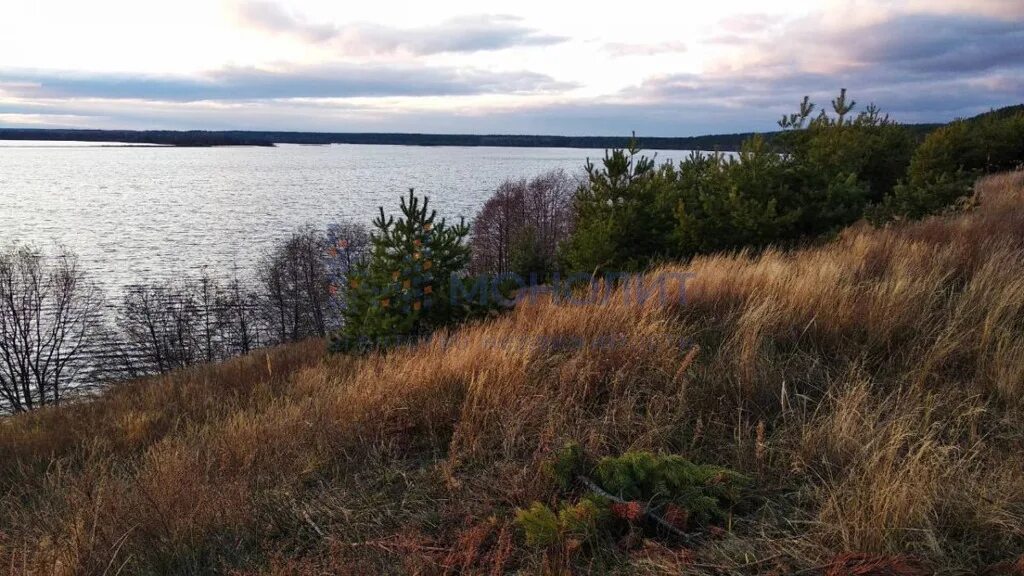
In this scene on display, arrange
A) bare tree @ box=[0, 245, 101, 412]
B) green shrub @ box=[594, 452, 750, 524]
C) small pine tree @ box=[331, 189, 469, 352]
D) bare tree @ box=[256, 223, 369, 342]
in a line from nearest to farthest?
green shrub @ box=[594, 452, 750, 524]
small pine tree @ box=[331, 189, 469, 352]
bare tree @ box=[0, 245, 101, 412]
bare tree @ box=[256, 223, 369, 342]

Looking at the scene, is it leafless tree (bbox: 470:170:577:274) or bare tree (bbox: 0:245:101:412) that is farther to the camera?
leafless tree (bbox: 470:170:577:274)

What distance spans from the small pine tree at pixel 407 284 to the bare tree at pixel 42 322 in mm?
30986

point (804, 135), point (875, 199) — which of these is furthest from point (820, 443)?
point (875, 199)

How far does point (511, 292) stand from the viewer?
8047 mm

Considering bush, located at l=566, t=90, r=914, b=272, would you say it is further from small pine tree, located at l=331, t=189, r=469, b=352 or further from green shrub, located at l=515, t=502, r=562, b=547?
green shrub, located at l=515, t=502, r=562, b=547

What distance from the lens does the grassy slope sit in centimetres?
248

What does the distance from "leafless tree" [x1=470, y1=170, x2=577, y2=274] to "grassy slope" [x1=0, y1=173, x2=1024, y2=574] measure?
127 feet

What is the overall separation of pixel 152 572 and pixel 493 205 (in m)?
51.1

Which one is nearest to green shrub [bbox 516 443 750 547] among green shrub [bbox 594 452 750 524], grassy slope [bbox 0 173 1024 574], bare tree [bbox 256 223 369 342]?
green shrub [bbox 594 452 750 524]

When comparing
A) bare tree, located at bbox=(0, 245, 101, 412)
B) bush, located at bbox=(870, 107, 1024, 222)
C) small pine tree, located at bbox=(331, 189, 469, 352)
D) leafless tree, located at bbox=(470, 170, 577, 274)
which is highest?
bush, located at bbox=(870, 107, 1024, 222)

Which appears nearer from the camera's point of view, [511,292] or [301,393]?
[301,393]

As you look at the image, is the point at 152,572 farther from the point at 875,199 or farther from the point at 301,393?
the point at 875,199

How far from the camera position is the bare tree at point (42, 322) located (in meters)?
31.9

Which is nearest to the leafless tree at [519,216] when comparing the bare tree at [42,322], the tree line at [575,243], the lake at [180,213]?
the lake at [180,213]
